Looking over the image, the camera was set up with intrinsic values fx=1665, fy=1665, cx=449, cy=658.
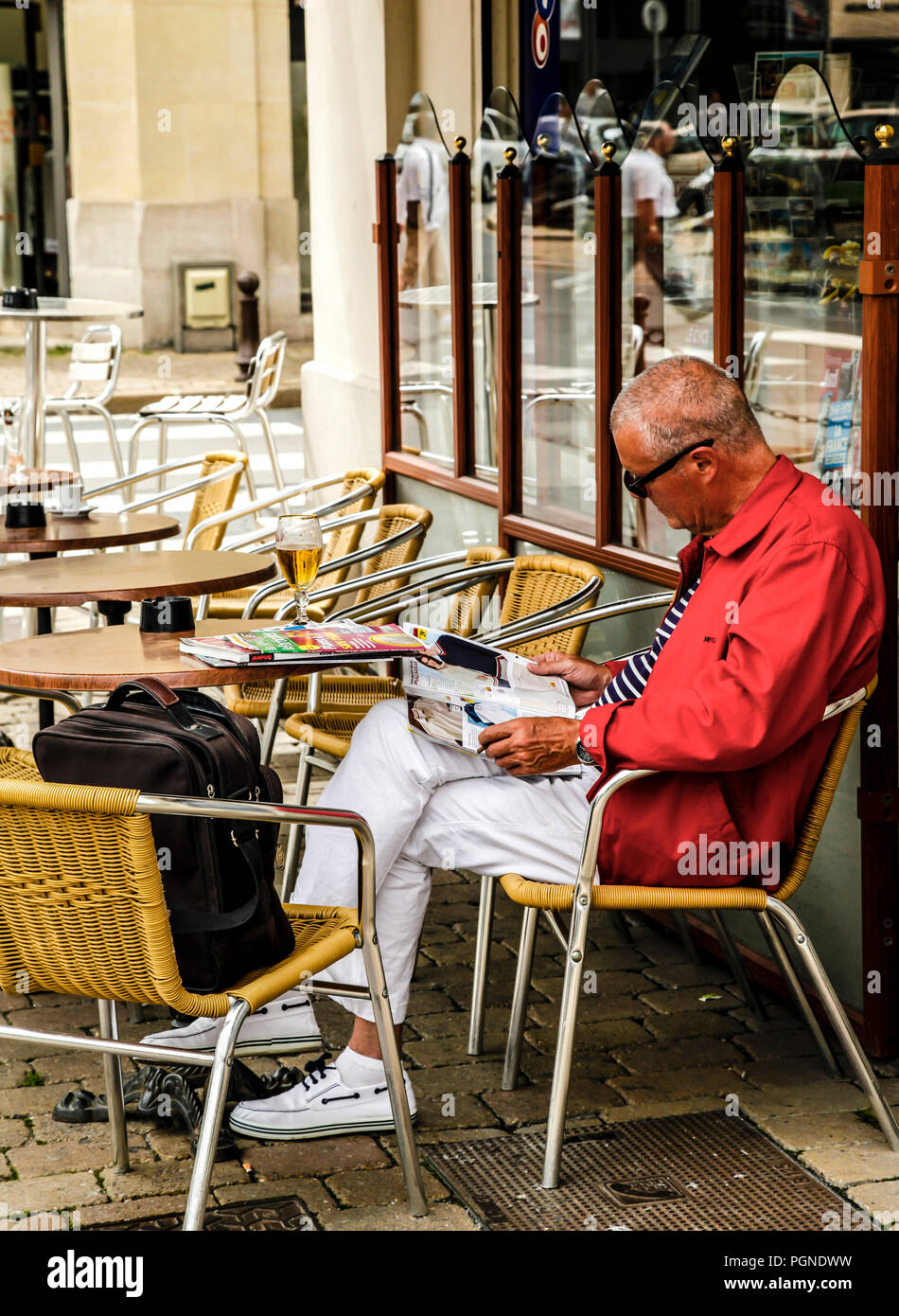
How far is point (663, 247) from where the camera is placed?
14.7 feet

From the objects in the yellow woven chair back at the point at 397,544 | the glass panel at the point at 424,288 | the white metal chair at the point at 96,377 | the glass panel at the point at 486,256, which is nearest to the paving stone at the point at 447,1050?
the yellow woven chair back at the point at 397,544

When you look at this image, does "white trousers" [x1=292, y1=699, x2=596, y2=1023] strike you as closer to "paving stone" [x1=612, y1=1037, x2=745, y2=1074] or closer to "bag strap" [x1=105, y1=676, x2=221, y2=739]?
"bag strap" [x1=105, y1=676, x2=221, y2=739]

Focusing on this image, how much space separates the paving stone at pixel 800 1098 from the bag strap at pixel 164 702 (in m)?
1.44

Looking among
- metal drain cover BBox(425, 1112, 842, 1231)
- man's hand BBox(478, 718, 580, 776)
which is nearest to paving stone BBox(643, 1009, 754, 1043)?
metal drain cover BBox(425, 1112, 842, 1231)

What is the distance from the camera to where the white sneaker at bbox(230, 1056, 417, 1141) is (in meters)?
3.28

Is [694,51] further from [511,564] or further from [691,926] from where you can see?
[691,926]

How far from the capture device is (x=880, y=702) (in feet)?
11.4

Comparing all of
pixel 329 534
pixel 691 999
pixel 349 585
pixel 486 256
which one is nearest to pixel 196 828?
pixel 691 999

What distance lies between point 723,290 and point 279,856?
85.7 inches

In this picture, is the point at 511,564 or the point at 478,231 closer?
the point at 511,564

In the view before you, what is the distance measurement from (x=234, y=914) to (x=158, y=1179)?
0.76m

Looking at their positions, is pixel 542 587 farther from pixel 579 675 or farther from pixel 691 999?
pixel 691 999

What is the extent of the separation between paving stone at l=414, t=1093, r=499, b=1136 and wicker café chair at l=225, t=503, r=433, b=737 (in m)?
1.29

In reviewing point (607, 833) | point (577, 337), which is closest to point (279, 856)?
point (577, 337)
